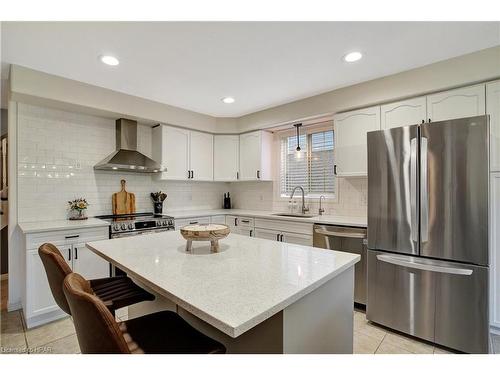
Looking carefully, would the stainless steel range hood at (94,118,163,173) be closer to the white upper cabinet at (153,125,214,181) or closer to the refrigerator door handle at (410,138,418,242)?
the white upper cabinet at (153,125,214,181)

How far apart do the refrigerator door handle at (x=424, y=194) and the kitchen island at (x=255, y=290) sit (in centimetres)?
98

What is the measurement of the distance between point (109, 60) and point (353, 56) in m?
2.21

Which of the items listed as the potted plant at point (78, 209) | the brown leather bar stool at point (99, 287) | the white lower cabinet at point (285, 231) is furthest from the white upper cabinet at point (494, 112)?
the potted plant at point (78, 209)

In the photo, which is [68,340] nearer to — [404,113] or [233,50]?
[233,50]

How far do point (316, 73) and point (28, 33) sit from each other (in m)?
2.46

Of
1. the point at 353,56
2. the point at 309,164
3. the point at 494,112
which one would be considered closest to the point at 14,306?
the point at 309,164

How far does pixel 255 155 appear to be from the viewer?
4.13 metres

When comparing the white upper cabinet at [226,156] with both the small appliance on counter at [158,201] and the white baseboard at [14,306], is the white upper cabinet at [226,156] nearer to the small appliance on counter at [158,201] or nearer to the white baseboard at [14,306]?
the small appliance on counter at [158,201]

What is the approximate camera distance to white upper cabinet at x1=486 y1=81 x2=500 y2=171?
218 centimetres

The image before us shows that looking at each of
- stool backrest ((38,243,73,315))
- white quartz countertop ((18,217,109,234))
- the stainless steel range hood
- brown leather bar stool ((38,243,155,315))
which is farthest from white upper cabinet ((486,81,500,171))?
white quartz countertop ((18,217,109,234))

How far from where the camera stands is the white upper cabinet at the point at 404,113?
2.54m

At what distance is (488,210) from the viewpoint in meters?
1.80
